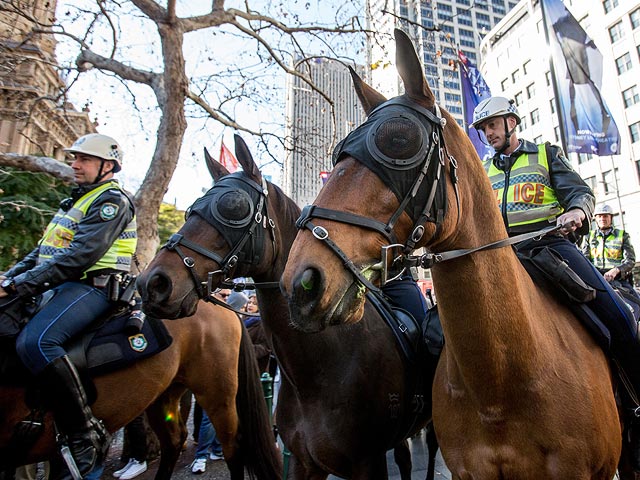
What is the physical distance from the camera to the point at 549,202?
9.14ft

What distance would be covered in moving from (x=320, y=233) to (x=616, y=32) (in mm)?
47790

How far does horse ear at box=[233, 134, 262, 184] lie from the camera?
10.6ft

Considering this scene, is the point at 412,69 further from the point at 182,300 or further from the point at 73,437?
the point at 73,437

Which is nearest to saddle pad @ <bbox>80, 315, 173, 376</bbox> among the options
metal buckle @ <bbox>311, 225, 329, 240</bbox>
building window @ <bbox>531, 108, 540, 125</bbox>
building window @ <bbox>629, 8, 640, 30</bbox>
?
metal buckle @ <bbox>311, 225, 329, 240</bbox>

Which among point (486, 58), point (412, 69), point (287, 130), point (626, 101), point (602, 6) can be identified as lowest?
point (412, 69)

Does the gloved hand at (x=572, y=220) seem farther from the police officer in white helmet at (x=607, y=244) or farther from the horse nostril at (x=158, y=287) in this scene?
the police officer in white helmet at (x=607, y=244)

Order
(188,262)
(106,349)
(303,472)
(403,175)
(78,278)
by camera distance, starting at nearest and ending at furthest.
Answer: (403,175) < (188,262) < (303,472) < (106,349) < (78,278)

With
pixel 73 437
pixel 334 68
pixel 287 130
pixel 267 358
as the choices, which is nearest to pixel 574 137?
pixel 334 68

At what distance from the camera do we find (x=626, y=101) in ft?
115

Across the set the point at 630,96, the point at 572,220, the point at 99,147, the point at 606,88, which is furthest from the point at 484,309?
the point at 606,88

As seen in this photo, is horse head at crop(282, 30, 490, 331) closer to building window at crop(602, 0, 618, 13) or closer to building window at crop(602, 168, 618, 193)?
building window at crop(602, 168, 618, 193)

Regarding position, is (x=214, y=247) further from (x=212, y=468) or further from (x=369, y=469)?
(x=212, y=468)

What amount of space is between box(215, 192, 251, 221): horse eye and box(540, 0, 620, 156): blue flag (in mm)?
9268

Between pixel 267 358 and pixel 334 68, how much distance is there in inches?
330
